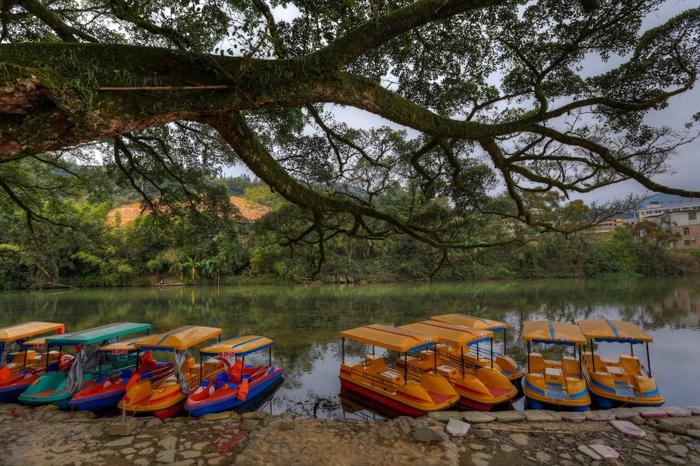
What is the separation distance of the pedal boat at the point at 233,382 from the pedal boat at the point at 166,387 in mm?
327

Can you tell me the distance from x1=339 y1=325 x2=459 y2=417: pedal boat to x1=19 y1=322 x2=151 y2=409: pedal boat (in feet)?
16.7

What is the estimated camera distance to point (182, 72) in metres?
3.07

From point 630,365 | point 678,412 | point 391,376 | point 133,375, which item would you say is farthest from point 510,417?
point 133,375

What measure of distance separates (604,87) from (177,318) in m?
17.3

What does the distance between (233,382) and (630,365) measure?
798 cm

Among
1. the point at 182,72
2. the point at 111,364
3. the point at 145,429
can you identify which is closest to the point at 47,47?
the point at 182,72

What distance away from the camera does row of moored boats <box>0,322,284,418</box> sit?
650 cm

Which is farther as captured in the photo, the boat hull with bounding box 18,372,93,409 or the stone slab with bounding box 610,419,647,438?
the boat hull with bounding box 18,372,93,409

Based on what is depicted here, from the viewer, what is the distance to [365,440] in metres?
5.01

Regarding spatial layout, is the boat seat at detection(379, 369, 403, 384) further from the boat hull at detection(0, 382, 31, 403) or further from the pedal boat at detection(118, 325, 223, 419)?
the boat hull at detection(0, 382, 31, 403)

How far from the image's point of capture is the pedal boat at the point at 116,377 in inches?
260

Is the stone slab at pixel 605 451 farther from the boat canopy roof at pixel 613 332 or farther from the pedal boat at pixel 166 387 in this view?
the pedal boat at pixel 166 387

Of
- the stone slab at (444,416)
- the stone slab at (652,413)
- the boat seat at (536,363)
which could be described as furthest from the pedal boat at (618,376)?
the stone slab at (444,416)

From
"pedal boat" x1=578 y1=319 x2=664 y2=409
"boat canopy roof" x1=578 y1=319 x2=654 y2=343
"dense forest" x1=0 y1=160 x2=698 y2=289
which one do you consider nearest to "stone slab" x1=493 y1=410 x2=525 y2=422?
"pedal boat" x1=578 y1=319 x2=664 y2=409
